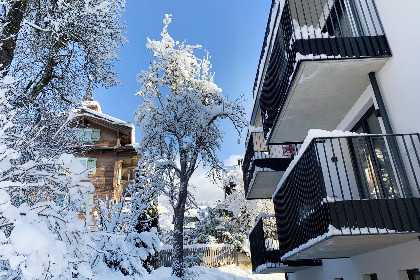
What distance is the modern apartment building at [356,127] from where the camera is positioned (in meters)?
4.73

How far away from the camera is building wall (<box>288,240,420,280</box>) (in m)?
5.40

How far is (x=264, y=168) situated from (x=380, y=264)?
5.21 meters

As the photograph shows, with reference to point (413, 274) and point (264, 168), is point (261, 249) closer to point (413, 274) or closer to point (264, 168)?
point (264, 168)

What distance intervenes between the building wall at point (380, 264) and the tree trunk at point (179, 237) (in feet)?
26.9

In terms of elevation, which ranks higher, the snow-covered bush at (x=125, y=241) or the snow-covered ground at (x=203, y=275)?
the snow-covered bush at (x=125, y=241)

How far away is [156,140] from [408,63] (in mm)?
14105

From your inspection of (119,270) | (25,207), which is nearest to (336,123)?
(119,270)

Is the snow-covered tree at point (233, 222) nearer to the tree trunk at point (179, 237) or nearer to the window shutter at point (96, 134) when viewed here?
the window shutter at point (96, 134)

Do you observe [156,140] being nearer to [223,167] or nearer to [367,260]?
[223,167]

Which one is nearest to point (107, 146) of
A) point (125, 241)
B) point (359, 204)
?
point (125, 241)

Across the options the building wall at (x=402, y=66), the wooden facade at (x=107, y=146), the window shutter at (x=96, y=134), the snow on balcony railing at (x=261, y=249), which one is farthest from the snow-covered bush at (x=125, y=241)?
the window shutter at (x=96, y=134)

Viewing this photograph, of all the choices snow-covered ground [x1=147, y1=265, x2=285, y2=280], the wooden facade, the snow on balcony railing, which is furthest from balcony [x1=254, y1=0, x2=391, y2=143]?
the wooden facade

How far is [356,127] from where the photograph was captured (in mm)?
7625

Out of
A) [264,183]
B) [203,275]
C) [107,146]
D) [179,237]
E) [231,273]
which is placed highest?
[107,146]
